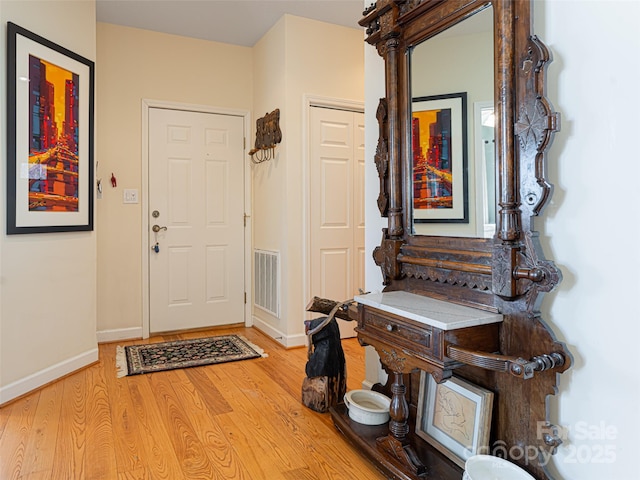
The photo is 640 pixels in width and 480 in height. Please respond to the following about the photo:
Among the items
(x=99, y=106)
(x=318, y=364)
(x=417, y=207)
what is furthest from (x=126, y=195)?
(x=417, y=207)

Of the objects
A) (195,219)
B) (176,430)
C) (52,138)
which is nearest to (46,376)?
(176,430)

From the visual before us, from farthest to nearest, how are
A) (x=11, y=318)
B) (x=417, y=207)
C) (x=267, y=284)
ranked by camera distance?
1. (x=267, y=284)
2. (x=11, y=318)
3. (x=417, y=207)

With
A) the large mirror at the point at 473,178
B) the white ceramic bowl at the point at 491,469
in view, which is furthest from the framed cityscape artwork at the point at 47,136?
the white ceramic bowl at the point at 491,469

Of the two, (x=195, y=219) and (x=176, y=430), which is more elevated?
(x=195, y=219)

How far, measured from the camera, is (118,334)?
3.76 meters

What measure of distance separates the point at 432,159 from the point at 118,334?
3.11 metres

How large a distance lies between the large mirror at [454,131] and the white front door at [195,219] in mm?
2530

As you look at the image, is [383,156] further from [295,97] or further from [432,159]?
[295,97]

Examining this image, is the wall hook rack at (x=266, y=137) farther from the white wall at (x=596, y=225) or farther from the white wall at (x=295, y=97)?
the white wall at (x=596, y=225)

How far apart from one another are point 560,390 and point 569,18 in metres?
1.17

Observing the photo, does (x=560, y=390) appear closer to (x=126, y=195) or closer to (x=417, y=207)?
(x=417, y=207)

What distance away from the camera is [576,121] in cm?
135

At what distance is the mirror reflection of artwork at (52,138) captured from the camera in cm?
265

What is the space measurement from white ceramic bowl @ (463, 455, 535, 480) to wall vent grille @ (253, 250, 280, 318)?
2396mm
